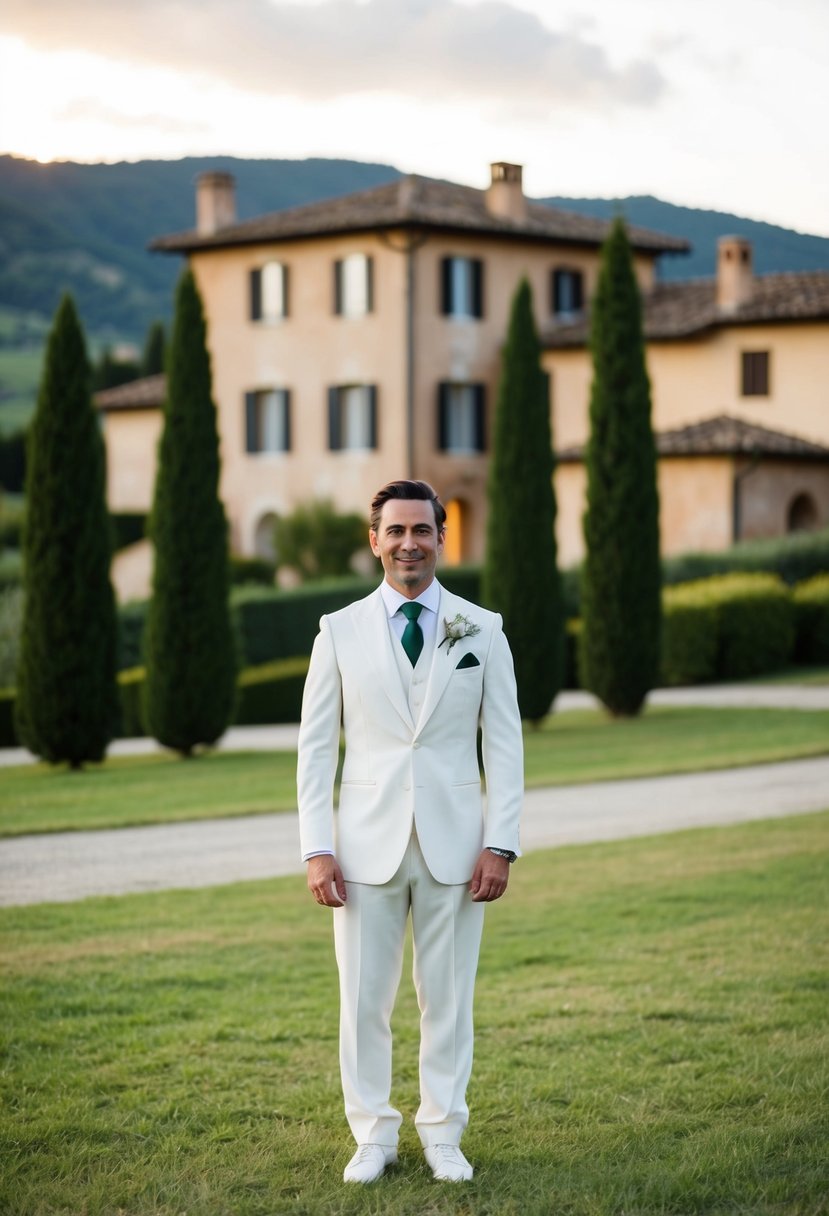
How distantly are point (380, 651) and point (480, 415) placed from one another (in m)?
32.9

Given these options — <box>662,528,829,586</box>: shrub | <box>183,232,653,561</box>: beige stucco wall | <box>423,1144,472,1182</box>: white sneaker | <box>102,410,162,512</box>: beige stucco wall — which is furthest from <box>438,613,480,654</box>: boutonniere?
<box>102,410,162,512</box>: beige stucco wall

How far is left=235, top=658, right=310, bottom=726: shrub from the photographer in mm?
24781

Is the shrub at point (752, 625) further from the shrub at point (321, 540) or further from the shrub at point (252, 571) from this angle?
the shrub at point (252, 571)

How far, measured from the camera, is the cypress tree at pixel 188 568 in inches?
741

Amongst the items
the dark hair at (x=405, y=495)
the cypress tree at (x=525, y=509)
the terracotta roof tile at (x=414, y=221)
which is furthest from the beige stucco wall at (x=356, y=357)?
the dark hair at (x=405, y=495)

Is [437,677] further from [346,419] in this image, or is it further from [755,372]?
[346,419]

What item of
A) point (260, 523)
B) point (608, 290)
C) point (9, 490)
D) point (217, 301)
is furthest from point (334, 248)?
point (9, 490)

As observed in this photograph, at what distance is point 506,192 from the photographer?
37844 millimetres

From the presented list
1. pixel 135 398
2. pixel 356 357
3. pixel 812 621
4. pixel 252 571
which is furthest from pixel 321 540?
pixel 812 621

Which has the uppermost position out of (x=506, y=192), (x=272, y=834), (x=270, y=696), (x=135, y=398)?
(x=506, y=192)

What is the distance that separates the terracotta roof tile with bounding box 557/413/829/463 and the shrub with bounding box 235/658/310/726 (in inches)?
363

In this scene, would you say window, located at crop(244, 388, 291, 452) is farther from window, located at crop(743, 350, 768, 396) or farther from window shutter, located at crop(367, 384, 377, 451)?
window, located at crop(743, 350, 768, 396)

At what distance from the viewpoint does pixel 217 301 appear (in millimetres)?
39281

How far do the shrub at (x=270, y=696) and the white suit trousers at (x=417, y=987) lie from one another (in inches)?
788
